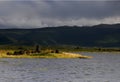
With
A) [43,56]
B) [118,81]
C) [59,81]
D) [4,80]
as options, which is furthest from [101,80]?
[43,56]

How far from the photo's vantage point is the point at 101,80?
2502 inches

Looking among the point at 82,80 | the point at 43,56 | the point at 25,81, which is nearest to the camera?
the point at 25,81

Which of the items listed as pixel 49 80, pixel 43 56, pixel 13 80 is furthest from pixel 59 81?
pixel 43 56

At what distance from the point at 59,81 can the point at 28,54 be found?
95436 millimetres

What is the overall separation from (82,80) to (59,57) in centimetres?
9562

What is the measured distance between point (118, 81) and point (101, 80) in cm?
300

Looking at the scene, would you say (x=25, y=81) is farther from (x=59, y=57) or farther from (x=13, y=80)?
(x=59, y=57)

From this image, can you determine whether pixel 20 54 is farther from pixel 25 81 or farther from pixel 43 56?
pixel 25 81

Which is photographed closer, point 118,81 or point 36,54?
point 118,81

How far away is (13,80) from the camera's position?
60.5 m

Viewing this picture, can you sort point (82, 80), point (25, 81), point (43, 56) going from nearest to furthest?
1. point (25, 81)
2. point (82, 80)
3. point (43, 56)

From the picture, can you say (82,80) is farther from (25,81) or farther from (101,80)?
(25,81)

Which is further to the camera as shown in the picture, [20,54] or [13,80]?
[20,54]

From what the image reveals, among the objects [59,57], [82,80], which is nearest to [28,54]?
[59,57]
